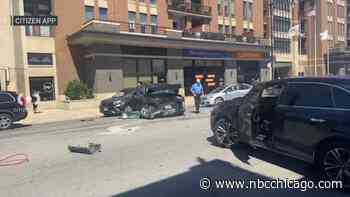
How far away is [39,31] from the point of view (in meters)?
28.4

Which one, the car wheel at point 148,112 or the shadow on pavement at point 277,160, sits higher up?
the car wheel at point 148,112

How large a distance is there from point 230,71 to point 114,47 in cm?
1587

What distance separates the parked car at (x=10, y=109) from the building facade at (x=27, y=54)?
11.6 metres

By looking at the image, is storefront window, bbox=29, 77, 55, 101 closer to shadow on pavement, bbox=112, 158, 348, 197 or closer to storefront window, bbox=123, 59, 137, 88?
storefront window, bbox=123, 59, 137, 88

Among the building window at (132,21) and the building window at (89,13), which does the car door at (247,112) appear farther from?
the building window at (132,21)

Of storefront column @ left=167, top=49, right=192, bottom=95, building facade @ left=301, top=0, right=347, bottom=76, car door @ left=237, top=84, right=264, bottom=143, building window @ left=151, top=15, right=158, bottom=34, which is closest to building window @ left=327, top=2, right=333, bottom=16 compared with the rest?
building facade @ left=301, top=0, right=347, bottom=76

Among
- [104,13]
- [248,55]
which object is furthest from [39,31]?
[248,55]

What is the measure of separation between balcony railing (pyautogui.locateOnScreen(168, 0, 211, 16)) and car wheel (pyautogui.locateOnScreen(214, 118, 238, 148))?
97.3 ft

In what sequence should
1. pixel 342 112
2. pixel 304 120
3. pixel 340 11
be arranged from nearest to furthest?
pixel 342 112
pixel 304 120
pixel 340 11

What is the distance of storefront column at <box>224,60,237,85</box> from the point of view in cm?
3954

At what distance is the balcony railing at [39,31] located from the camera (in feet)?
91.6

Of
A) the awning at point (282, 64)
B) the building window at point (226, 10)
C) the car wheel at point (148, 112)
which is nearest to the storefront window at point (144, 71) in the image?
the building window at point (226, 10)

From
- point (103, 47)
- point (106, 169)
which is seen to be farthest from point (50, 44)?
point (106, 169)

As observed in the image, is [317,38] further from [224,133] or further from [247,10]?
[224,133]
